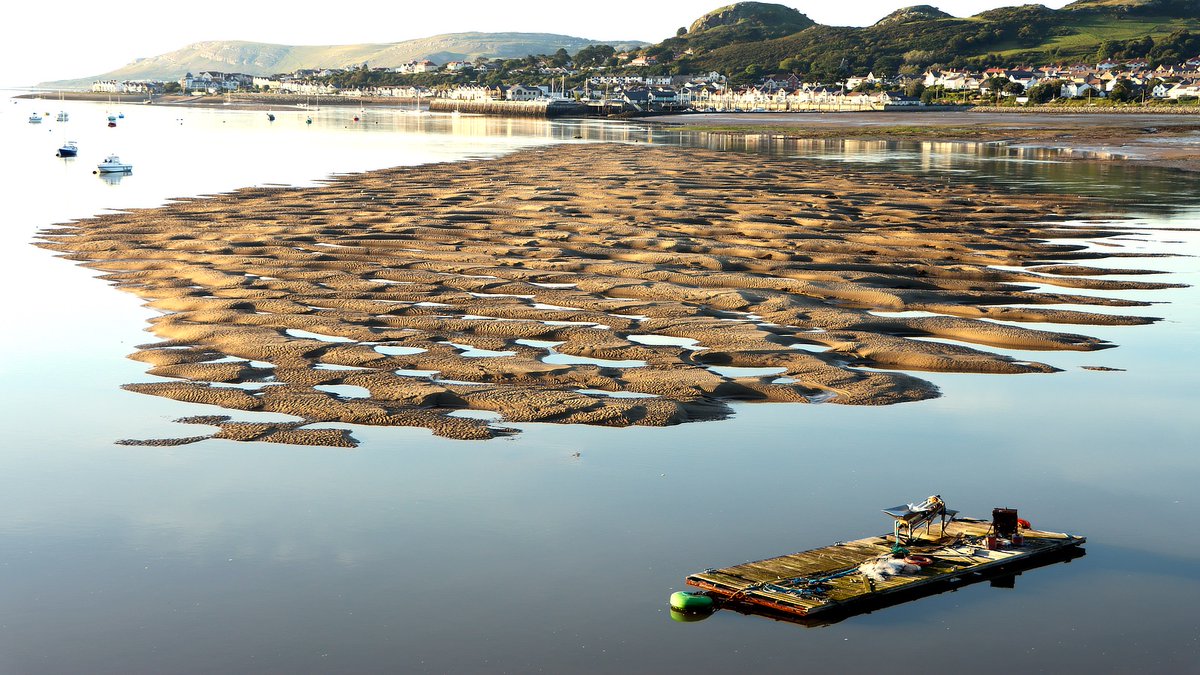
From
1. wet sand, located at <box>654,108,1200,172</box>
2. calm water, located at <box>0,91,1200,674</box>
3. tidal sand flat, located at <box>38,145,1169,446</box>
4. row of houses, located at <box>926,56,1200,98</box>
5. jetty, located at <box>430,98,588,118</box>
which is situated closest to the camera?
calm water, located at <box>0,91,1200,674</box>

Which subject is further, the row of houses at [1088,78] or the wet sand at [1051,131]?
the row of houses at [1088,78]

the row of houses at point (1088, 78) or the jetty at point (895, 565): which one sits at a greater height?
the row of houses at point (1088, 78)

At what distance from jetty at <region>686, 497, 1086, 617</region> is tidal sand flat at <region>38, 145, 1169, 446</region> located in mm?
4876

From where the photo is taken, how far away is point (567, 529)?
12828 mm

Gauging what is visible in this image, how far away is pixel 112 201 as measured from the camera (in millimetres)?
46250

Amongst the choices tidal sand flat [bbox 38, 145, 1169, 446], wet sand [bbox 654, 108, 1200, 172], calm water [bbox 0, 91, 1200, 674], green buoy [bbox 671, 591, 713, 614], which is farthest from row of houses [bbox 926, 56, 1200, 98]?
green buoy [bbox 671, 591, 713, 614]

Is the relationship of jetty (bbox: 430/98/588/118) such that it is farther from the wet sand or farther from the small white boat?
the small white boat

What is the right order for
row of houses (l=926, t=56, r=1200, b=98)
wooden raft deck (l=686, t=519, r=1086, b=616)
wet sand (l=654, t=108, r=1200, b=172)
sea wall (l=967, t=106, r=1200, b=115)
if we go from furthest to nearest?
1. row of houses (l=926, t=56, r=1200, b=98)
2. sea wall (l=967, t=106, r=1200, b=115)
3. wet sand (l=654, t=108, r=1200, b=172)
4. wooden raft deck (l=686, t=519, r=1086, b=616)

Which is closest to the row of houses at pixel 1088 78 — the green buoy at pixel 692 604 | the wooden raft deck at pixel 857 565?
the wooden raft deck at pixel 857 565

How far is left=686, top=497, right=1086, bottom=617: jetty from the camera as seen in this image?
10.6 m

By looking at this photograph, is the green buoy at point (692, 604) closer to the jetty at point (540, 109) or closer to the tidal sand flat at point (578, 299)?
the tidal sand flat at point (578, 299)

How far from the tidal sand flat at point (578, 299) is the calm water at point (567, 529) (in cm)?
90

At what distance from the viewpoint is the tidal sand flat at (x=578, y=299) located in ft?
57.3

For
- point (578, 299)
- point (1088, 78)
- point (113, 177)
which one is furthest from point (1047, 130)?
point (578, 299)
